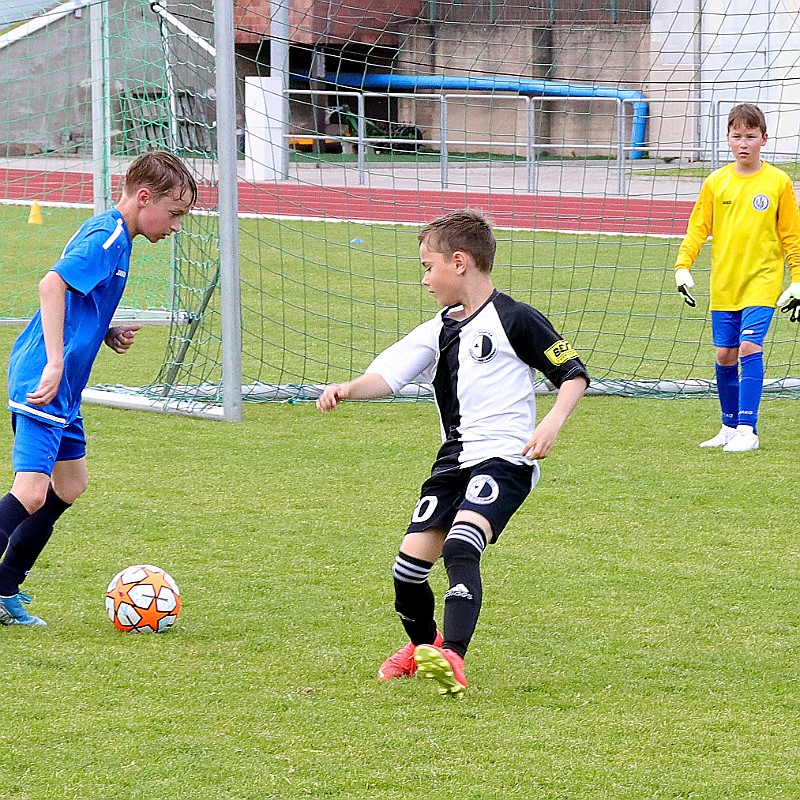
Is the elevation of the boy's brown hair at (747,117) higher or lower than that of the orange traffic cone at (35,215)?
higher

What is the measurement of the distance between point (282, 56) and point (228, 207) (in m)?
3.92

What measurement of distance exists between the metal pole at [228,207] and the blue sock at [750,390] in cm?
271

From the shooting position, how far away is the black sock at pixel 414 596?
11.6ft

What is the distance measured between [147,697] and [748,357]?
4.13 m

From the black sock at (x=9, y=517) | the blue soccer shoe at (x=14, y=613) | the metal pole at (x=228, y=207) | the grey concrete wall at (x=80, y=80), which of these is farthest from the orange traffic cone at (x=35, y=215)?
the black sock at (x=9, y=517)

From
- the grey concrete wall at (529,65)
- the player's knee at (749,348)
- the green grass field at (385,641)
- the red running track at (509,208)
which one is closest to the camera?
the green grass field at (385,641)

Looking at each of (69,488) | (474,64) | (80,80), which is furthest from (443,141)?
(69,488)

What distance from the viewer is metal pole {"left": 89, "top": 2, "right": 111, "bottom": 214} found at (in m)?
9.52

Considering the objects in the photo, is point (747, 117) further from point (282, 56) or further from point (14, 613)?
point (282, 56)

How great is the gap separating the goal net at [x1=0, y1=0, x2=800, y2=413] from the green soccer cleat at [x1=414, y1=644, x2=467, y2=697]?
4148 mm

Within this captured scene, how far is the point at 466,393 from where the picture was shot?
3617 mm

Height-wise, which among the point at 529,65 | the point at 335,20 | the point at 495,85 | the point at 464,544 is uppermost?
the point at 335,20

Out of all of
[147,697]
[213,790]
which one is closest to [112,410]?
[147,697]

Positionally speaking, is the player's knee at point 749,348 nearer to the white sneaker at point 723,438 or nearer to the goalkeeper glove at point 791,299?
the goalkeeper glove at point 791,299
